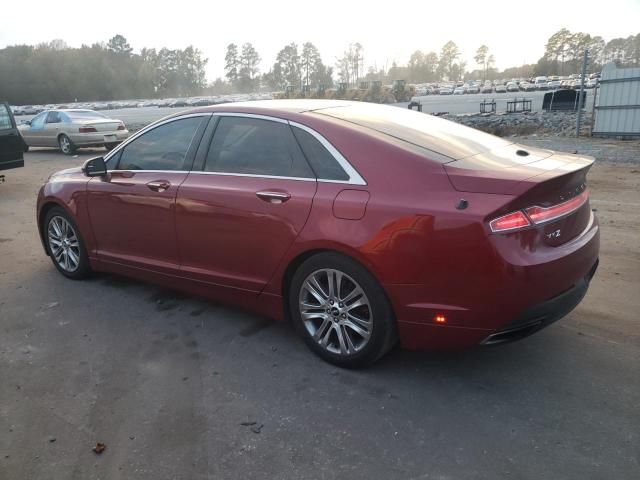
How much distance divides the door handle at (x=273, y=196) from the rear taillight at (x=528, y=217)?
1332 mm

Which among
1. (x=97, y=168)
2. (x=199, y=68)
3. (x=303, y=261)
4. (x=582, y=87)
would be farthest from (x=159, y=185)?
(x=199, y=68)

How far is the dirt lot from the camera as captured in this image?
2.71 metres

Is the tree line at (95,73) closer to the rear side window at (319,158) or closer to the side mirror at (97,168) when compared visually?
the side mirror at (97,168)

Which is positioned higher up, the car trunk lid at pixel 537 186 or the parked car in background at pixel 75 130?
the car trunk lid at pixel 537 186

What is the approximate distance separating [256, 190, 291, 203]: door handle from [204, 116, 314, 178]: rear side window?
141 millimetres

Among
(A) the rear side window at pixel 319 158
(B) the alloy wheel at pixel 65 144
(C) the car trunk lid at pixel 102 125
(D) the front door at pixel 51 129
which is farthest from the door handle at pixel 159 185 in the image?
(D) the front door at pixel 51 129

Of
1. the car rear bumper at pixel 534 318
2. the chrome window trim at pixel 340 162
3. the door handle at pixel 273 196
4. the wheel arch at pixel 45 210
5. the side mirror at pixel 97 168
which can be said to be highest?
the chrome window trim at pixel 340 162

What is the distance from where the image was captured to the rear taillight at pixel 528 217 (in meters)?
2.92

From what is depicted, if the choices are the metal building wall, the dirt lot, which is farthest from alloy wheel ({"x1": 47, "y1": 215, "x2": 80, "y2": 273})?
the metal building wall

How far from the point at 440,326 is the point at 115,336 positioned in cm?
249

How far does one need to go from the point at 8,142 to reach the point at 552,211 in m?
10.5

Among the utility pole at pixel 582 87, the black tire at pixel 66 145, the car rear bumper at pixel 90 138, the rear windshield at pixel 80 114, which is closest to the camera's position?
the utility pole at pixel 582 87

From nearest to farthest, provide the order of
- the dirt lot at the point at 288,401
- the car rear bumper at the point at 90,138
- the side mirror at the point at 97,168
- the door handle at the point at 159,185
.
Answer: the dirt lot at the point at 288,401
the door handle at the point at 159,185
the side mirror at the point at 97,168
the car rear bumper at the point at 90,138

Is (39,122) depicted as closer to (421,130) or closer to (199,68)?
(421,130)
